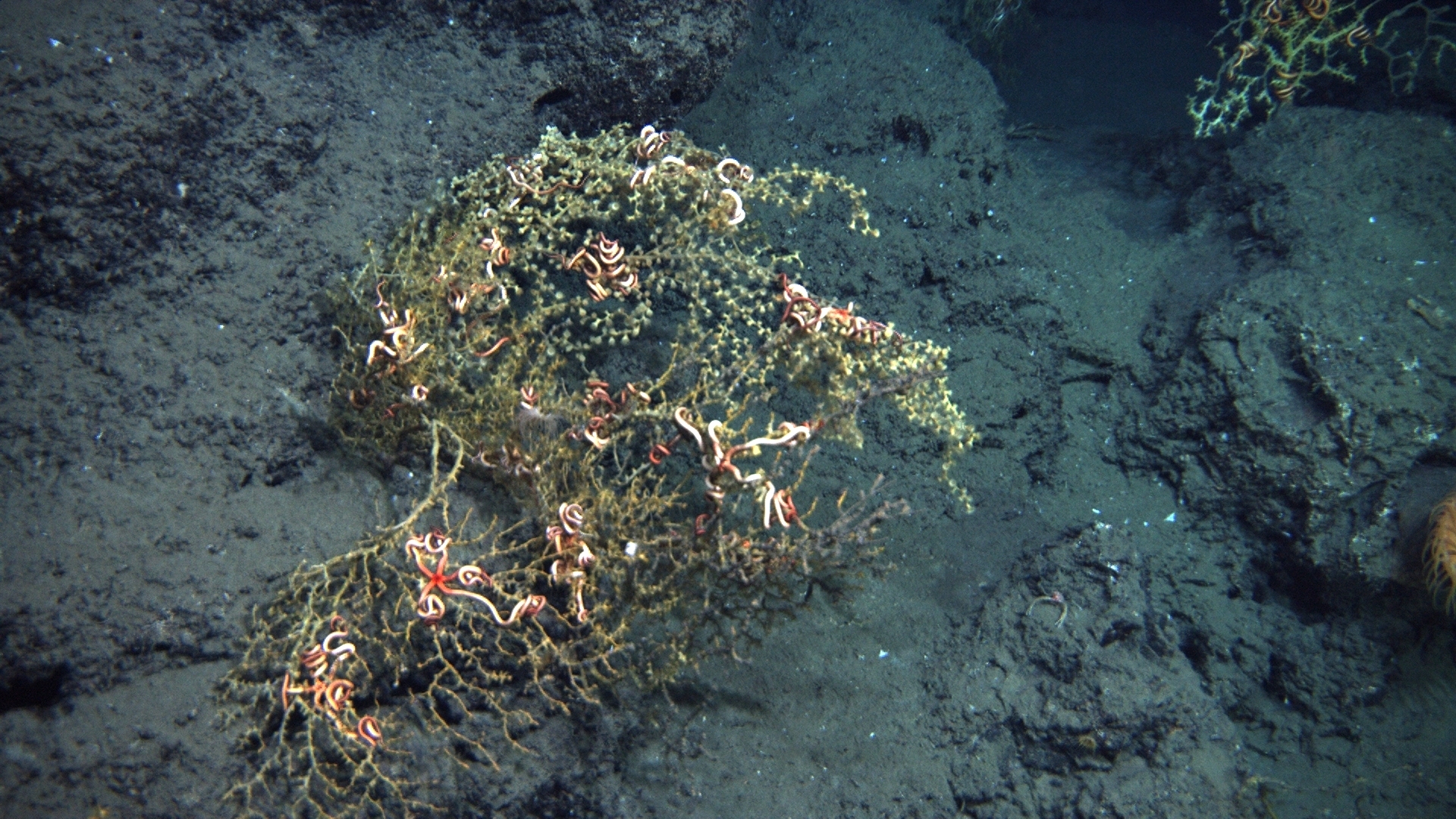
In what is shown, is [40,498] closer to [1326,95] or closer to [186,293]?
[186,293]

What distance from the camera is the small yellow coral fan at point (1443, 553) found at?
3549 mm

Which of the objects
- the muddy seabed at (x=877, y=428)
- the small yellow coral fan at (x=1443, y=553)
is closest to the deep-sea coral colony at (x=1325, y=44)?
the muddy seabed at (x=877, y=428)

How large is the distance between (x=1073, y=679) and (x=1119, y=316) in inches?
98.7

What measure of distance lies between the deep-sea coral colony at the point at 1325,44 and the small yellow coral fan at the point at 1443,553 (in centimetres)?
280

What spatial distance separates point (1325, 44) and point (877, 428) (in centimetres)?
424

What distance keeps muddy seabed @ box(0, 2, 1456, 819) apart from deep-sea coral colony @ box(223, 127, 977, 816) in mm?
185

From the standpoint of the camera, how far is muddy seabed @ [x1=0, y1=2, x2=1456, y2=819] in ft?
8.52

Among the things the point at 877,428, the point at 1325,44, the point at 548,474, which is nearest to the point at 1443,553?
Answer: the point at 877,428

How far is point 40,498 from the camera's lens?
8.14ft

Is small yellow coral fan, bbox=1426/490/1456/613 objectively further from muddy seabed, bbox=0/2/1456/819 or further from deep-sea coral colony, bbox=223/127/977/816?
deep-sea coral colony, bbox=223/127/977/816

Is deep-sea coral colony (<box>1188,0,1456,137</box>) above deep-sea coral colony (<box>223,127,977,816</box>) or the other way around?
above

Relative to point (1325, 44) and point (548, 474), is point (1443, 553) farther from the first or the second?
point (548, 474)

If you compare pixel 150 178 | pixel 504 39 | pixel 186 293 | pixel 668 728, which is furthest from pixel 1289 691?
pixel 150 178

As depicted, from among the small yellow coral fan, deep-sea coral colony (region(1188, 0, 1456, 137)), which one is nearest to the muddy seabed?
the small yellow coral fan
